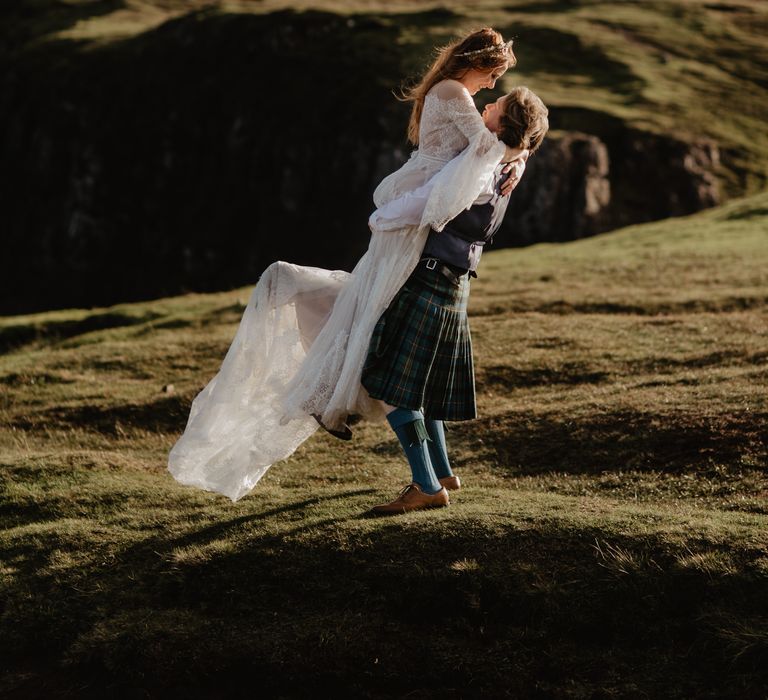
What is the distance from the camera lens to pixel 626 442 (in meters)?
10.7

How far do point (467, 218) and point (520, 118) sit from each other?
873mm

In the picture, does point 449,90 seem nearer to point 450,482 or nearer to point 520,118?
point 520,118

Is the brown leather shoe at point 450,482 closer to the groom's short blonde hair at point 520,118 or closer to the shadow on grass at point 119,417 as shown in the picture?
the groom's short blonde hair at point 520,118

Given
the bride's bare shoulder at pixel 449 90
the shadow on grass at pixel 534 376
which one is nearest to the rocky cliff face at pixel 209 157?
the shadow on grass at pixel 534 376

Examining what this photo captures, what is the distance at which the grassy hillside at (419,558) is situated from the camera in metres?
6.86

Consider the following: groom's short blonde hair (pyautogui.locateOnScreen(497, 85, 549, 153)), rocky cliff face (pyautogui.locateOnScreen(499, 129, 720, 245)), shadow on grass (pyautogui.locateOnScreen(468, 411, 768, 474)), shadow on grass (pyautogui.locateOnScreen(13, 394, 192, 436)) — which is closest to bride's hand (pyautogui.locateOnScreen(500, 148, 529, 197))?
groom's short blonde hair (pyautogui.locateOnScreen(497, 85, 549, 153))

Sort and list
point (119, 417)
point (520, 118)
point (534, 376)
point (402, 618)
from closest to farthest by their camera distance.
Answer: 1. point (402, 618)
2. point (520, 118)
3. point (119, 417)
4. point (534, 376)

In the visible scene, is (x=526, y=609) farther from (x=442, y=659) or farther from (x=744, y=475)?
(x=744, y=475)

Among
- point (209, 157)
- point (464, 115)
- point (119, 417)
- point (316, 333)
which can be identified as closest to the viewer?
point (464, 115)

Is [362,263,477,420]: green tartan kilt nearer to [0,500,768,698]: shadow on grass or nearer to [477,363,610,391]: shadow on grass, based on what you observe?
[0,500,768,698]: shadow on grass

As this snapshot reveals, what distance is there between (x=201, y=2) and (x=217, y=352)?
93.3 m

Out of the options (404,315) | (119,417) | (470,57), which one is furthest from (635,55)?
(404,315)

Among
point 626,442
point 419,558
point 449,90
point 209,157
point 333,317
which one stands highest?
point 449,90

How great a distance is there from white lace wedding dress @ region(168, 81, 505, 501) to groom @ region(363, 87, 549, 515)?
0.11m
